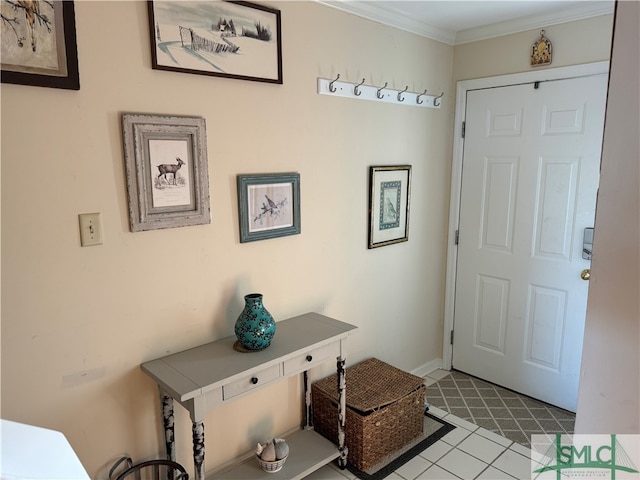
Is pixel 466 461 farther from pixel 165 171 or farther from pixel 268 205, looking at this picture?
pixel 165 171

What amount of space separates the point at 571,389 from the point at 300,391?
1.65m

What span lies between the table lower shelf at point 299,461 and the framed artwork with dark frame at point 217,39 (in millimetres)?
1704

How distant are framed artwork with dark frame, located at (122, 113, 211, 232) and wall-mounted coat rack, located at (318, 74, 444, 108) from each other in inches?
29.6

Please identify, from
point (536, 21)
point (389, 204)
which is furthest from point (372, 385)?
point (536, 21)

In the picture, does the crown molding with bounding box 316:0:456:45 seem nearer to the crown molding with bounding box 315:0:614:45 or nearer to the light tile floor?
the crown molding with bounding box 315:0:614:45

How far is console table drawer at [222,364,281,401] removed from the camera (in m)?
1.60

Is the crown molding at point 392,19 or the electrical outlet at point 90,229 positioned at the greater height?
the crown molding at point 392,19

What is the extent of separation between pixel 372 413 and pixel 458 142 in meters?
1.83

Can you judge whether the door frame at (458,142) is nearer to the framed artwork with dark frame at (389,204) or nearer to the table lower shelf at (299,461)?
the framed artwork with dark frame at (389,204)

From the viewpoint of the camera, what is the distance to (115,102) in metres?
1.51

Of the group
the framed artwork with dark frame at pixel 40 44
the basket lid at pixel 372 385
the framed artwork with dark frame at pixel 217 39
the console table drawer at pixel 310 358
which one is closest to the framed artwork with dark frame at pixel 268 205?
the framed artwork with dark frame at pixel 217 39

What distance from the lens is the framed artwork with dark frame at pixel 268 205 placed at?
75.4 inches

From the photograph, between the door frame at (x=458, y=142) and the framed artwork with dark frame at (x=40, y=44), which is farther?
the door frame at (x=458, y=142)

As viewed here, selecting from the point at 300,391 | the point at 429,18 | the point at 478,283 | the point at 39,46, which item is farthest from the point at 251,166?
the point at 478,283
